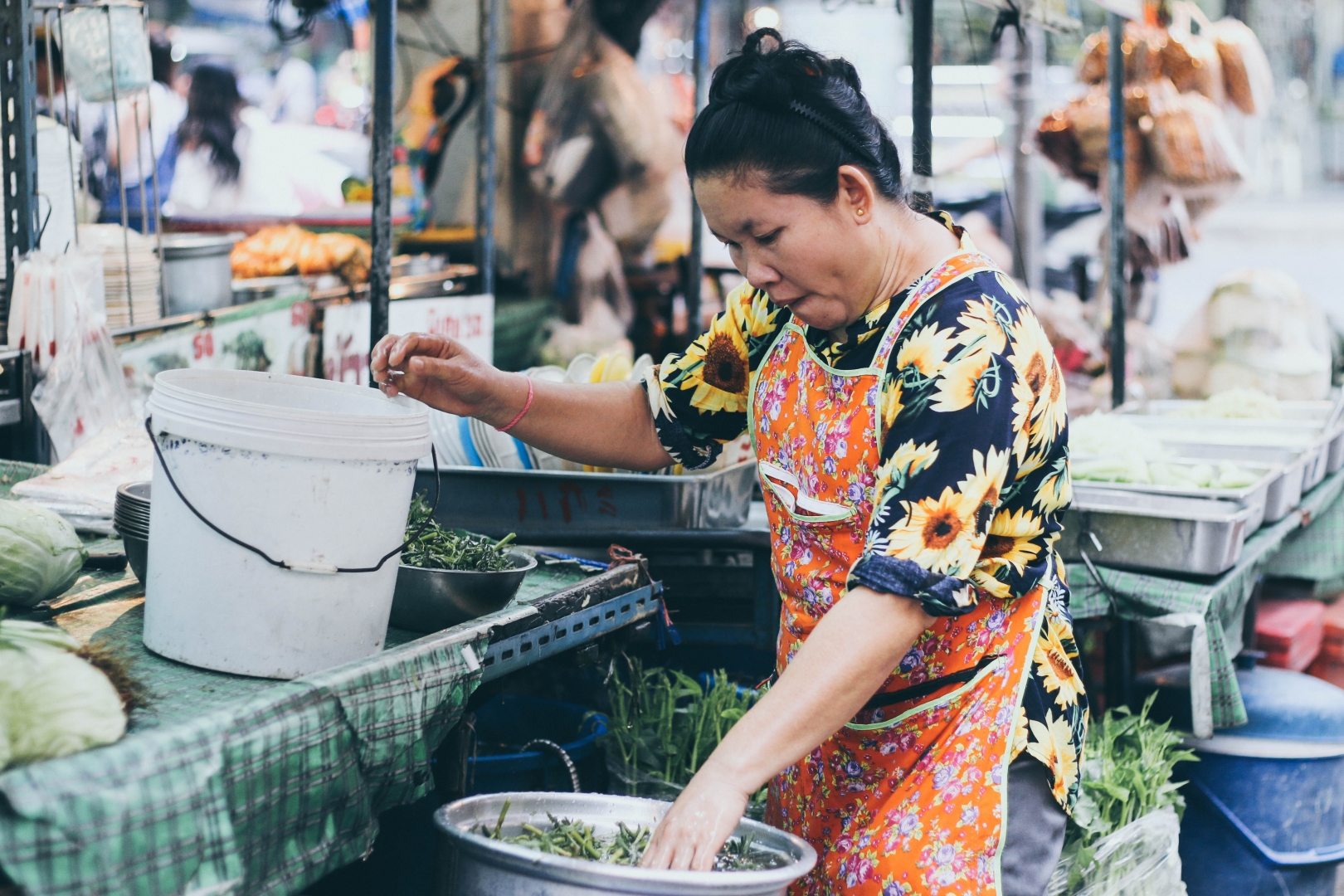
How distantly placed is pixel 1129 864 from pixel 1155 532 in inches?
33.9

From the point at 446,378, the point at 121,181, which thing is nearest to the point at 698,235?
the point at 121,181

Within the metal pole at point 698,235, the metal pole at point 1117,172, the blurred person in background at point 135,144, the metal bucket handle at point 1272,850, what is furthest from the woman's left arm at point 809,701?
the blurred person in background at point 135,144

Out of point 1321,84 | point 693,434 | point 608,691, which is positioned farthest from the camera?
point 1321,84

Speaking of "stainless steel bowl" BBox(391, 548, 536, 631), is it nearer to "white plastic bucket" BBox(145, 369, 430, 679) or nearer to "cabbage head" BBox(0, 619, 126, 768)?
"white plastic bucket" BBox(145, 369, 430, 679)

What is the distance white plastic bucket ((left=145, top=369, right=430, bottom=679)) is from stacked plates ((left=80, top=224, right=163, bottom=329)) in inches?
94.7

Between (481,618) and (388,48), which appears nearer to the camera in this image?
(481,618)

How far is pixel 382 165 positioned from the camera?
2.83m

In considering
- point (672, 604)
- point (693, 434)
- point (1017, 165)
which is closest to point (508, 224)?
point (1017, 165)

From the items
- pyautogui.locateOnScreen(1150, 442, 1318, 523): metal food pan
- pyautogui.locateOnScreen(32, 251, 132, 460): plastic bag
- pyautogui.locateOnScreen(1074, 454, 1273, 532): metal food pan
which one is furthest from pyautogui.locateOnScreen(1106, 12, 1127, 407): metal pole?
pyautogui.locateOnScreen(32, 251, 132, 460): plastic bag

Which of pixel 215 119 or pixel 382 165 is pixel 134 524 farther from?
pixel 215 119

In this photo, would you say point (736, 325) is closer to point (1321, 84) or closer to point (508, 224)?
point (508, 224)

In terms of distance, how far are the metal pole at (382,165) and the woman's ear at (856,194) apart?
1465mm

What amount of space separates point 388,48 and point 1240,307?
14.4ft

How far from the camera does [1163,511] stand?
121 inches
